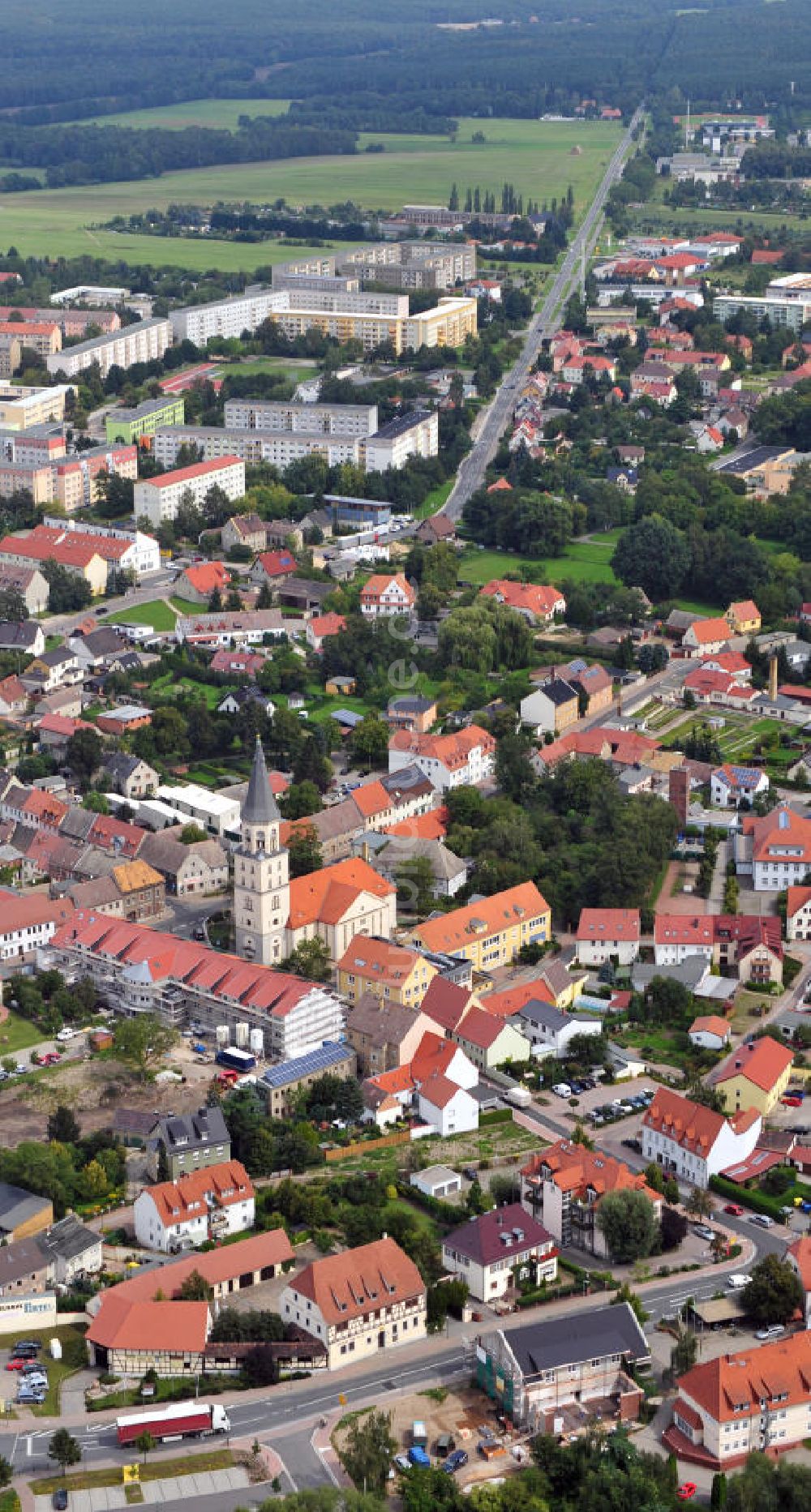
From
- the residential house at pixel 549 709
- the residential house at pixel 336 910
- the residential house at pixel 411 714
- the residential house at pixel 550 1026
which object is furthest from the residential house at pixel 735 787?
the residential house at pixel 550 1026

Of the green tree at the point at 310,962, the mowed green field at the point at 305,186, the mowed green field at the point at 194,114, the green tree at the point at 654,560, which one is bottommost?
the green tree at the point at 310,962

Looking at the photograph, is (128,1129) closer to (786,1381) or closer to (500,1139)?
(500,1139)

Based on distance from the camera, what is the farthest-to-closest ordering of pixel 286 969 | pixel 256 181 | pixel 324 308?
pixel 256 181 < pixel 324 308 < pixel 286 969

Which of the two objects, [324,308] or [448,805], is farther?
[324,308]

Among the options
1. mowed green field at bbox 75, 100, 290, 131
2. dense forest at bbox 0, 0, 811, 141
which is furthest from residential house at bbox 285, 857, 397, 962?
dense forest at bbox 0, 0, 811, 141

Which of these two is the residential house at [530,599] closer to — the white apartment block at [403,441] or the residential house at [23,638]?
→ the residential house at [23,638]

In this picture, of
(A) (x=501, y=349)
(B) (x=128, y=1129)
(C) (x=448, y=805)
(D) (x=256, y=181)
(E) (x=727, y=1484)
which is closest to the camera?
(E) (x=727, y=1484)

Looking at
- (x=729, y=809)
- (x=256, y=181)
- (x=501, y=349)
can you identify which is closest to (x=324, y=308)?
(x=501, y=349)
